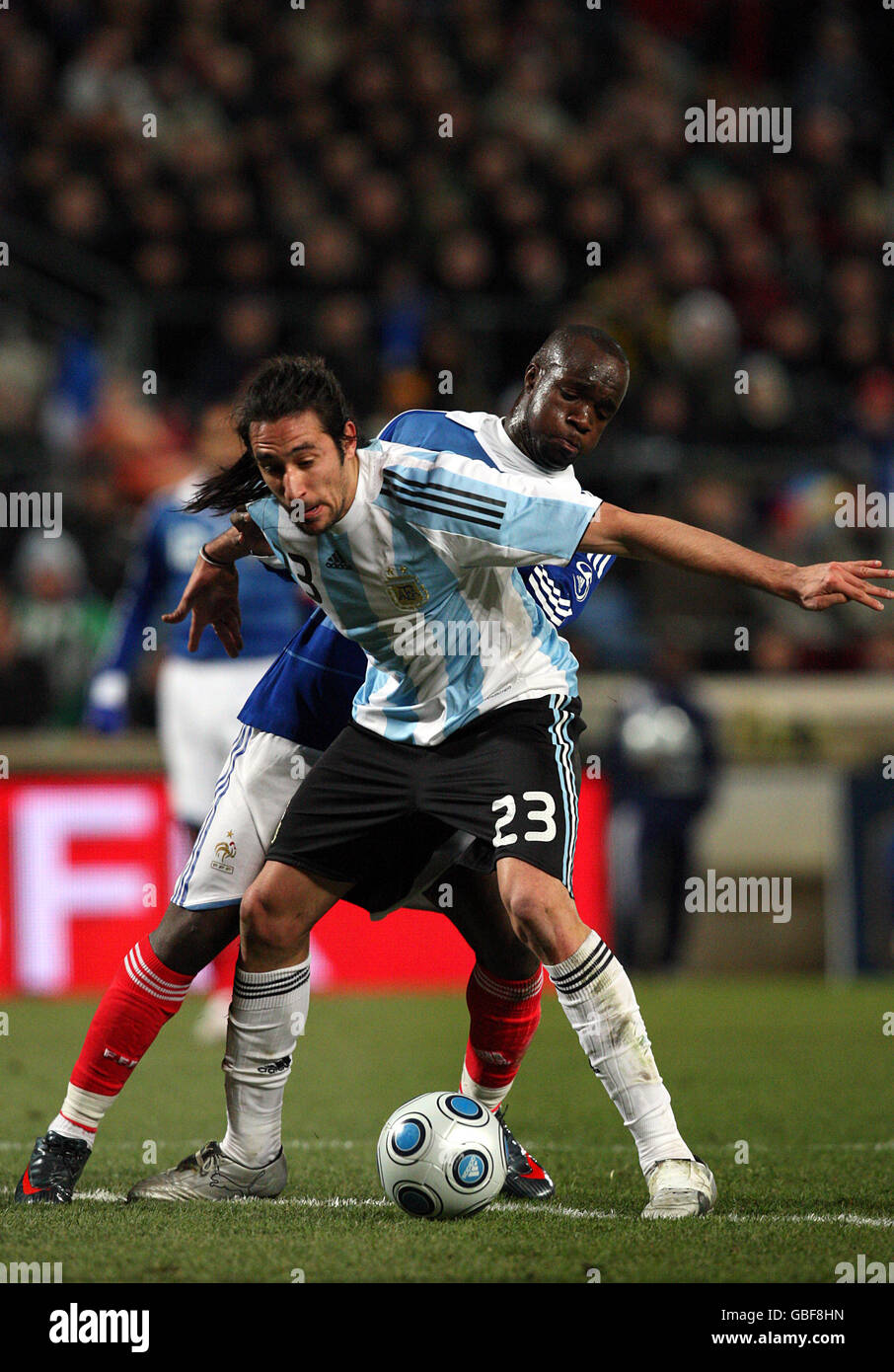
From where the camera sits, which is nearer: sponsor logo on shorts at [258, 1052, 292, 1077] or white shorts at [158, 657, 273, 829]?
sponsor logo on shorts at [258, 1052, 292, 1077]

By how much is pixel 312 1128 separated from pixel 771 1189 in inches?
65.3

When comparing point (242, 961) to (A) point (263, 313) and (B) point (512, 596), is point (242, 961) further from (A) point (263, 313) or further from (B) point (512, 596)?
(A) point (263, 313)

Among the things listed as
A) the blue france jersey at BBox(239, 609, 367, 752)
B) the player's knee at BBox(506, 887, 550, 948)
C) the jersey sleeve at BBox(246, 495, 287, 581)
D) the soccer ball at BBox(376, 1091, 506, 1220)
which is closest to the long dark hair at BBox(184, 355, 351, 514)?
the jersey sleeve at BBox(246, 495, 287, 581)

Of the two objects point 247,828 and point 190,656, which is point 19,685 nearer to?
point 190,656

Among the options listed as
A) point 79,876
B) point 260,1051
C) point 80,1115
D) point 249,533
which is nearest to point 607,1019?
point 260,1051

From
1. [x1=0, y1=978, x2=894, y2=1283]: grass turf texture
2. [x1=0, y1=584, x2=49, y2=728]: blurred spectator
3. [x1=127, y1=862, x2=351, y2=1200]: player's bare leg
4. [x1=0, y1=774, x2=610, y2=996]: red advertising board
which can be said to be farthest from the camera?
[x1=0, y1=584, x2=49, y2=728]: blurred spectator

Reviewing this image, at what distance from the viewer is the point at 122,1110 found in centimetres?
584

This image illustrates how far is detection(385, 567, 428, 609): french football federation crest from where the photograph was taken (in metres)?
4.04

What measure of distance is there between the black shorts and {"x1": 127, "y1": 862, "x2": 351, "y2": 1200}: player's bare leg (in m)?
0.11

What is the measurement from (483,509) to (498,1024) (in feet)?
4.76

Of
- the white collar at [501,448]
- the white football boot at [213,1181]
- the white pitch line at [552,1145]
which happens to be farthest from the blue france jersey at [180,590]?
the white football boot at [213,1181]

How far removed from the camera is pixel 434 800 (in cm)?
413

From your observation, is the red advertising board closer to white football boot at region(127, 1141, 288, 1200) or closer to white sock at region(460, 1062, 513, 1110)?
white sock at region(460, 1062, 513, 1110)
